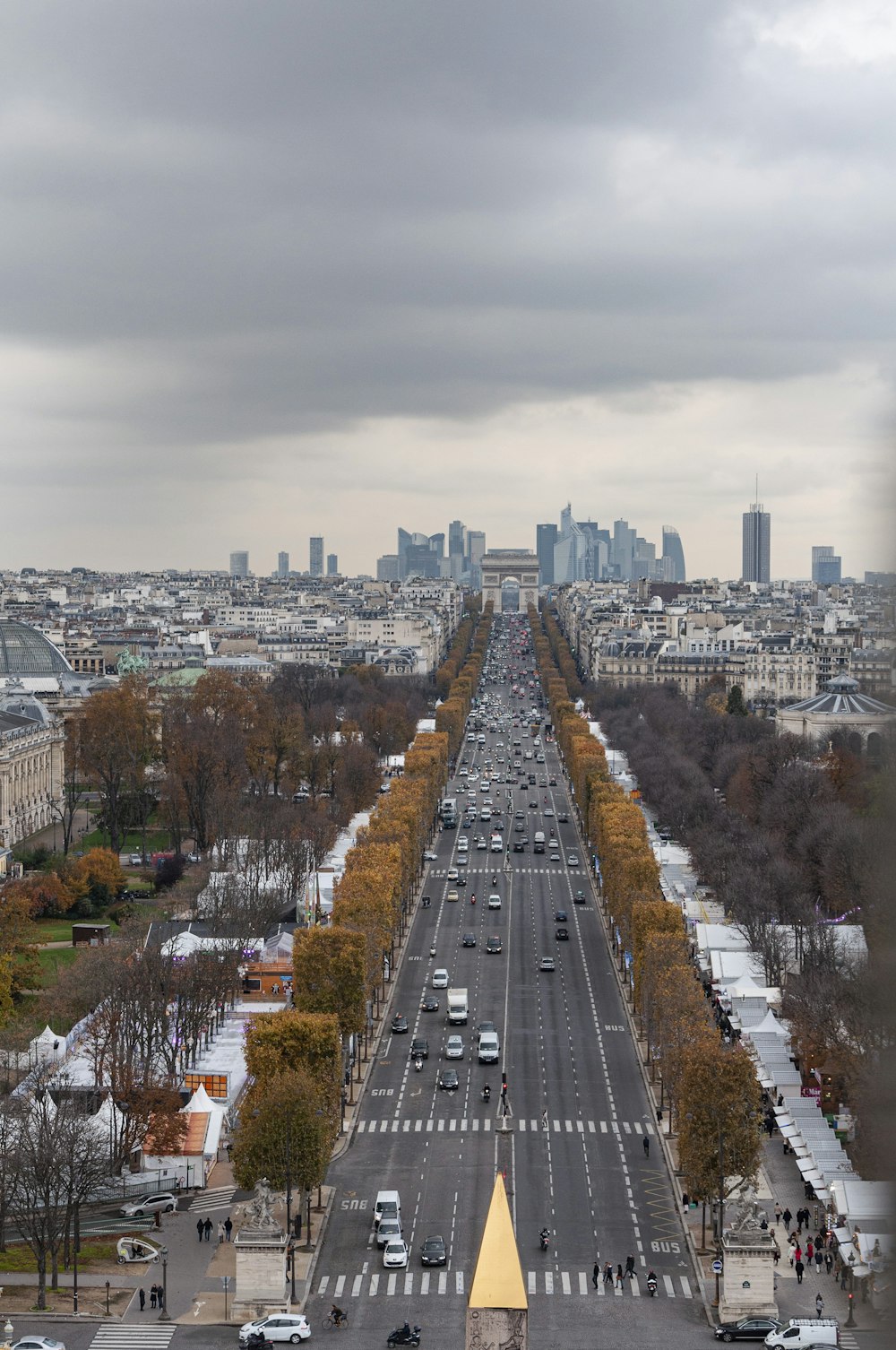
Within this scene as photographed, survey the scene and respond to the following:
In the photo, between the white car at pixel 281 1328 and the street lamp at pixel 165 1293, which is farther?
the street lamp at pixel 165 1293

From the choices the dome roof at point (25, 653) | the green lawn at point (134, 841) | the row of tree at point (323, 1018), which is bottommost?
the green lawn at point (134, 841)

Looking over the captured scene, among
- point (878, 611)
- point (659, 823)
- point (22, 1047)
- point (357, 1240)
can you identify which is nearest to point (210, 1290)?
point (357, 1240)

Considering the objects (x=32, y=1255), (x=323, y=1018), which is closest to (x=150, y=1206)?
(x=32, y=1255)

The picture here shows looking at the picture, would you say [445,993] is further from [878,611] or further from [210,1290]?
[878,611]

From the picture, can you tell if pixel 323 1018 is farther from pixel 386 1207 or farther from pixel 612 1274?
pixel 612 1274

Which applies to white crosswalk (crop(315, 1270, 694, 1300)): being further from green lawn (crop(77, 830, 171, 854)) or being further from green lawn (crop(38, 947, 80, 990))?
green lawn (crop(77, 830, 171, 854))

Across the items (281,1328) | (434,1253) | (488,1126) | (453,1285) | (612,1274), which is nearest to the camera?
(281,1328)

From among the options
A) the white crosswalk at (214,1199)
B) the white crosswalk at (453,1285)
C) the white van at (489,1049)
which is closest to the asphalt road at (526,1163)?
the white crosswalk at (453,1285)

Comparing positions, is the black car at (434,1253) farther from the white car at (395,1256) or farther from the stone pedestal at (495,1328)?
the stone pedestal at (495,1328)
